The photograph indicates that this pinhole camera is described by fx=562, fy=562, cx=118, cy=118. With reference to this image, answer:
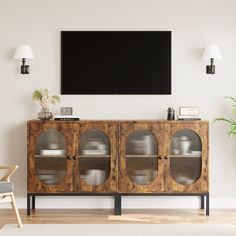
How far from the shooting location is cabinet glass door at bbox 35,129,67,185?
19.2 feet

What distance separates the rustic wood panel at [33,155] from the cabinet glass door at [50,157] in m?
0.03

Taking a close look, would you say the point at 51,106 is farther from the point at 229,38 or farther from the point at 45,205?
the point at 229,38

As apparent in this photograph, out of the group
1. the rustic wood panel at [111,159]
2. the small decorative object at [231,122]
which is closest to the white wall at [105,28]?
the small decorative object at [231,122]

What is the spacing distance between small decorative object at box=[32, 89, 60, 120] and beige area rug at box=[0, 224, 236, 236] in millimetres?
1237

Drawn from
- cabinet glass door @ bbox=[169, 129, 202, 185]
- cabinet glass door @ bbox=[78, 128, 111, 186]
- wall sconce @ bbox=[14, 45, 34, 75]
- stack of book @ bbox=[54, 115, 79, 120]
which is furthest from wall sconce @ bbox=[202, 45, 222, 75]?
wall sconce @ bbox=[14, 45, 34, 75]

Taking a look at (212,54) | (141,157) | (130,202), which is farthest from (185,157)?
Result: (212,54)

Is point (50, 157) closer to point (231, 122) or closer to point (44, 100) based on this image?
point (44, 100)

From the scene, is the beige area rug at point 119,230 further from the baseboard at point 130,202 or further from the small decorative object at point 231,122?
the small decorative object at point 231,122

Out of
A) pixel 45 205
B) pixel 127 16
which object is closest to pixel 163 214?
pixel 45 205

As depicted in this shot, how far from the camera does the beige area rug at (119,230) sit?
4.93 metres

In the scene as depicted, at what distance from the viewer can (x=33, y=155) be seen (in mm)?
5824

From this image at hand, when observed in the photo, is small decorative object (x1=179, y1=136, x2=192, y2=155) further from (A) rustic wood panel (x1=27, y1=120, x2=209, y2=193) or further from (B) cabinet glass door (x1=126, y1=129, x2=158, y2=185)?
(B) cabinet glass door (x1=126, y1=129, x2=158, y2=185)

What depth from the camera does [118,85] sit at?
6.20 m

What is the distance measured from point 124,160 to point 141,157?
7.2 inches
